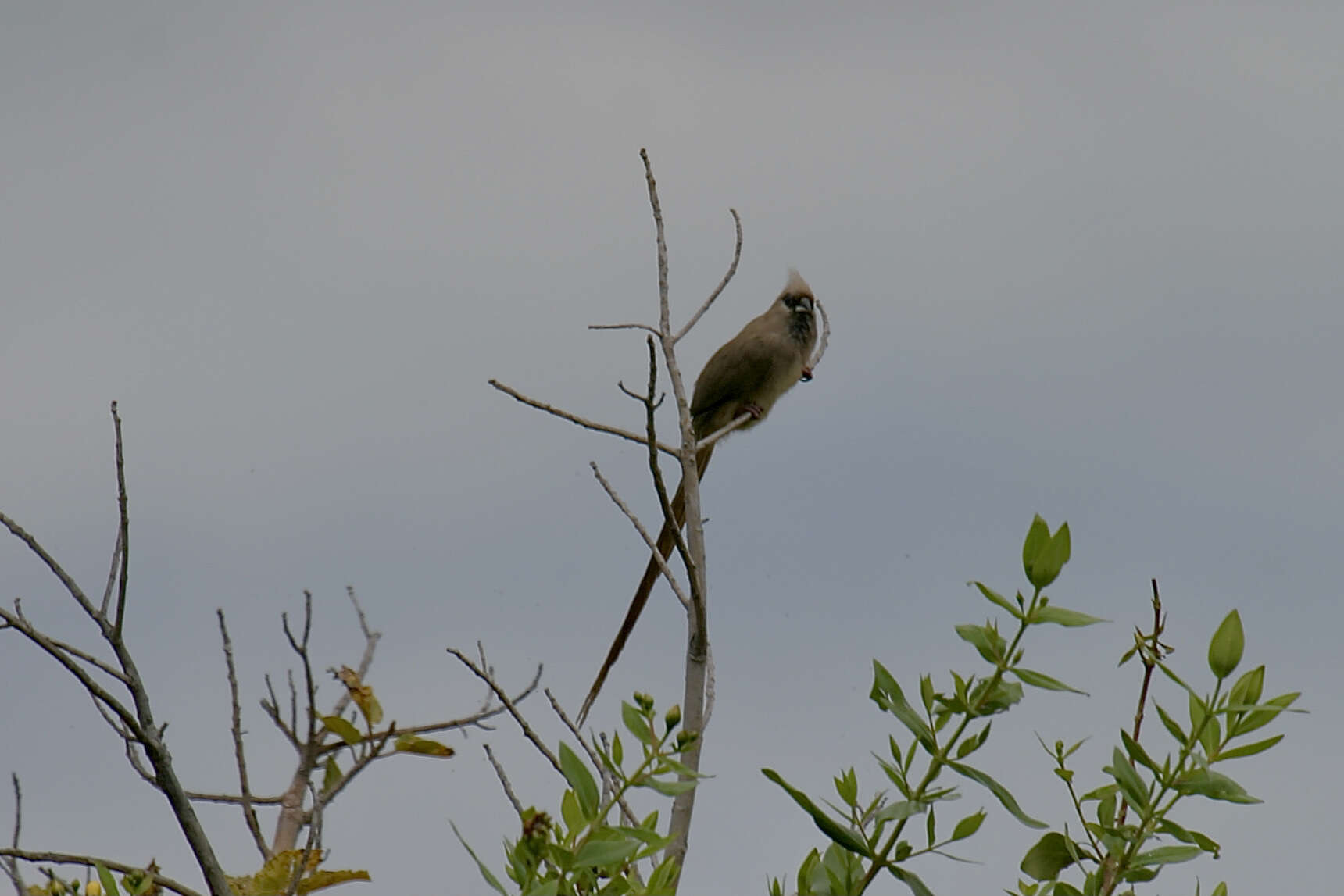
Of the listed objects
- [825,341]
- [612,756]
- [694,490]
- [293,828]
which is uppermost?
[825,341]

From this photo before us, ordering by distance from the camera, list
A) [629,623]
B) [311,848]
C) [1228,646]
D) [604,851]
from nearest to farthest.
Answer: [604,851], [1228,646], [311,848], [629,623]

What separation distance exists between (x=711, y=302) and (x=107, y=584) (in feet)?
4.82

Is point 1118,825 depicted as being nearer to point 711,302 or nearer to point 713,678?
point 713,678

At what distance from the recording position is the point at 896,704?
1.57m

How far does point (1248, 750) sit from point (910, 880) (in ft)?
1.26

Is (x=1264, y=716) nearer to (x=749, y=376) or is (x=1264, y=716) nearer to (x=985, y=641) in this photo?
(x=985, y=641)

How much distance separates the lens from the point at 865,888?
156cm

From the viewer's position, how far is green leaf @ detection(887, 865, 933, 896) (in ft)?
4.91

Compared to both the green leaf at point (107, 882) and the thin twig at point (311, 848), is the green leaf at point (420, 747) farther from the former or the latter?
the green leaf at point (107, 882)

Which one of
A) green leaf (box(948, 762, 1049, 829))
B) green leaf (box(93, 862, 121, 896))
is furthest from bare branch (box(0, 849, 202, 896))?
green leaf (box(948, 762, 1049, 829))

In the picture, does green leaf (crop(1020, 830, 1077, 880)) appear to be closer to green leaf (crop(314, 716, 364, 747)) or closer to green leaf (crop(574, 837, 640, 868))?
green leaf (crop(574, 837, 640, 868))

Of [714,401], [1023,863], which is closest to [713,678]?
[1023,863]

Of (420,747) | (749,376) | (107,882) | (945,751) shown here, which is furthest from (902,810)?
(749,376)

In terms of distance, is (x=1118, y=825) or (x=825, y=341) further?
(x=825, y=341)
